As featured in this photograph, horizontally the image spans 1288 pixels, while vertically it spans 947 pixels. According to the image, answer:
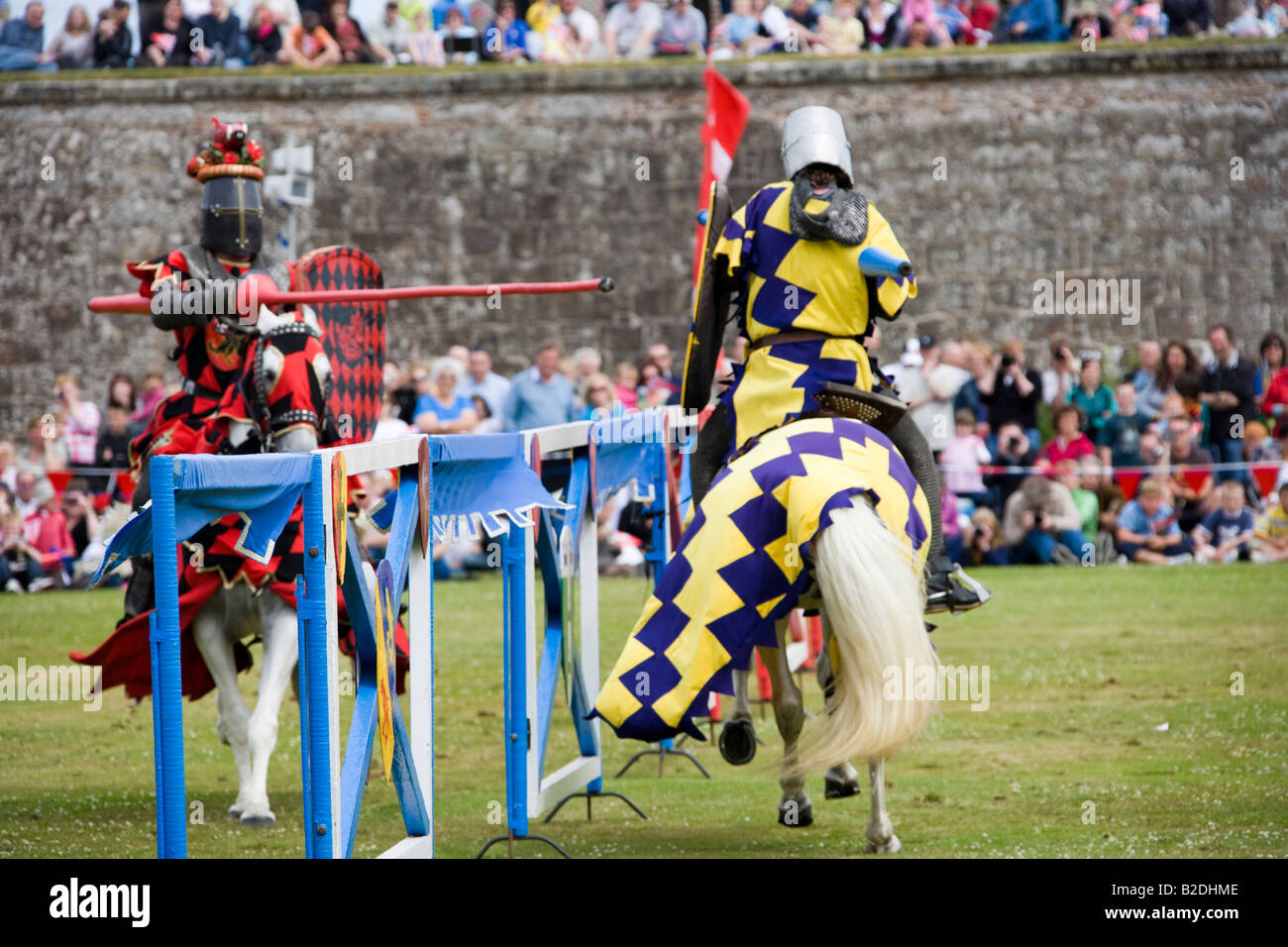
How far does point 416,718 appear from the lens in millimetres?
6062

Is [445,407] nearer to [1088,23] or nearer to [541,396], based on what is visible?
[541,396]

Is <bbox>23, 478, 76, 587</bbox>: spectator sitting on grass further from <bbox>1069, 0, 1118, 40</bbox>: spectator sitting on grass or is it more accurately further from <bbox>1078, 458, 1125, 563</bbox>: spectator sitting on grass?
<bbox>1069, 0, 1118, 40</bbox>: spectator sitting on grass

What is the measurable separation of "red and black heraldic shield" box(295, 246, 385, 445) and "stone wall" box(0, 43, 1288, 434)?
11550 millimetres

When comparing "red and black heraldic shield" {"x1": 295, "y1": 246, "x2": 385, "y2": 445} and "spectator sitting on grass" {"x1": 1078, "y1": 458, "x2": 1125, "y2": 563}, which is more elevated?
"red and black heraldic shield" {"x1": 295, "y1": 246, "x2": 385, "y2": 445}

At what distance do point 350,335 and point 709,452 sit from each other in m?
2.10

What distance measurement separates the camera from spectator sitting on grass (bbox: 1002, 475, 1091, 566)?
15.2 meters

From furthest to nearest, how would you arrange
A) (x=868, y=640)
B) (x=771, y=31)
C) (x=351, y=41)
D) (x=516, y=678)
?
(x=351, y=41) < (x=771, y=31) < (x=516, y=678) < (x=868, y=640)

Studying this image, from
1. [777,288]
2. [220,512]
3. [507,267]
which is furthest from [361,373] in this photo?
[507,267]

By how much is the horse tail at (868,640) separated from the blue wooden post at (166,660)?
6.58 ft

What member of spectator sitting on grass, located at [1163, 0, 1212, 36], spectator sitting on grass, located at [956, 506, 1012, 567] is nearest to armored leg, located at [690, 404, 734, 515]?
spectator sitting on grass, located at [956, 506, 1012, 567]

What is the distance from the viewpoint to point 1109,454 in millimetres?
15609

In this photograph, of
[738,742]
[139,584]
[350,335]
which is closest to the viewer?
[738,742]

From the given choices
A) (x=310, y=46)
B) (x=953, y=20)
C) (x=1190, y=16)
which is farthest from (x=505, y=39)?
(x=1190, y=16)

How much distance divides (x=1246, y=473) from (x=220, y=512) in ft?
39.4
